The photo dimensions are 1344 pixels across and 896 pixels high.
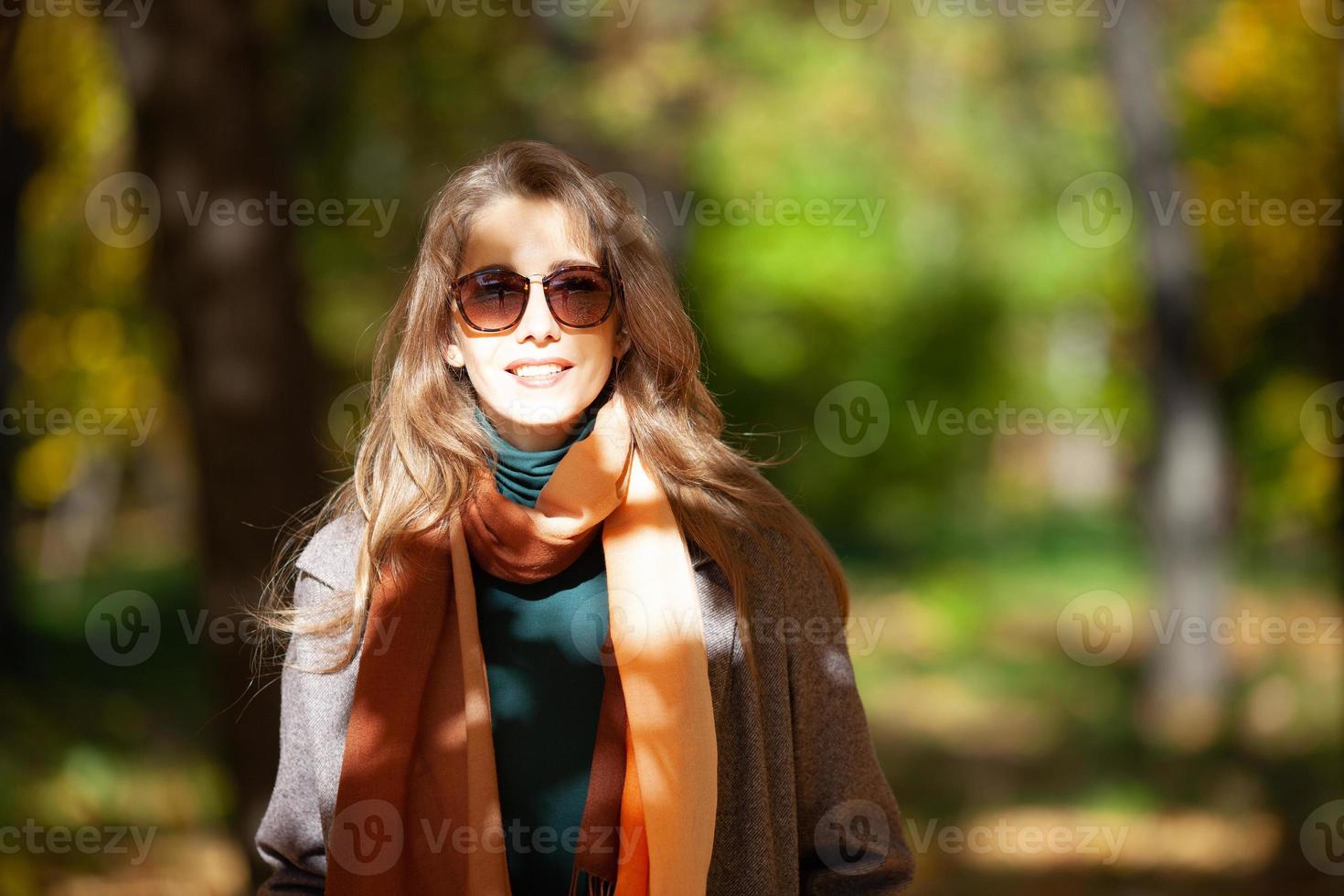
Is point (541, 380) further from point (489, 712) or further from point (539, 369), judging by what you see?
point (489, 712)

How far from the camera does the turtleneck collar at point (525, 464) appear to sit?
2535mm

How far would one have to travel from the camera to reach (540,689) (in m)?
2.50

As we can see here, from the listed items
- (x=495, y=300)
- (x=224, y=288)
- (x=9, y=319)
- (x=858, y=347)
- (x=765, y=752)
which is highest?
(x=858, y=347)

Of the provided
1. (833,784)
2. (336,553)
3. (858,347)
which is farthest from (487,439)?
(858,347)

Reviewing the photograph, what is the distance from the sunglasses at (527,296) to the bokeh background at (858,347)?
1.75ft

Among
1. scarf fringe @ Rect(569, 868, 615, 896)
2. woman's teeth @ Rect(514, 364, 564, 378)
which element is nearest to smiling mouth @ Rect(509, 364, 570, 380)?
woman's teeth @ Rect(514, 364, 564, 378)

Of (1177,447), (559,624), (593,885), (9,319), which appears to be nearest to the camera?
(593,885)

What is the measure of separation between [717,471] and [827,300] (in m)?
18.7

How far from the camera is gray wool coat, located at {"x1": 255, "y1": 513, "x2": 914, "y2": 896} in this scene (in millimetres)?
2518

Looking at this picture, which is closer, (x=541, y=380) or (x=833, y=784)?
(x=541, y=380)

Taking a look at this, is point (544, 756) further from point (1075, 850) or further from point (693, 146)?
point (693, 146)

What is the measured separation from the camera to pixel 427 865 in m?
2.45

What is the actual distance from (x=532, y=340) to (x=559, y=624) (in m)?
0.51

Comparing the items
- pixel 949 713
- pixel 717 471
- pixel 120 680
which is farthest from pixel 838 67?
pixel 717 471
